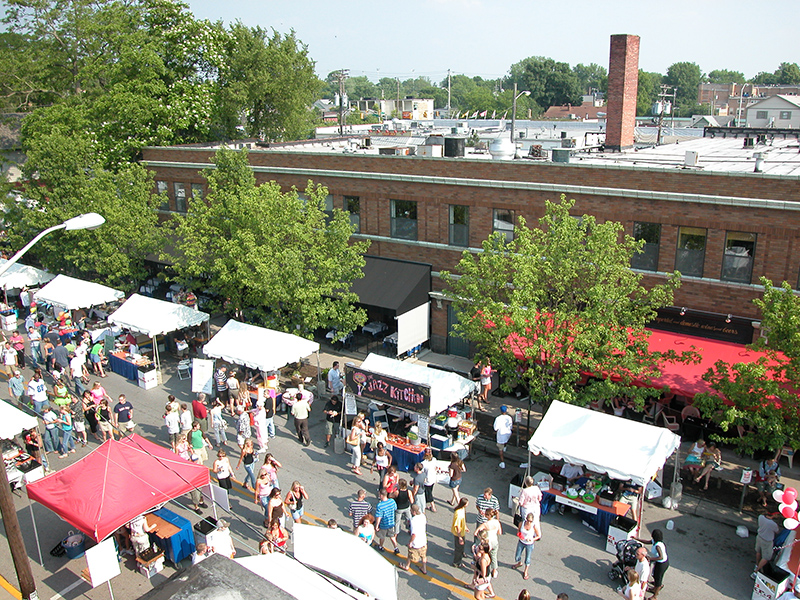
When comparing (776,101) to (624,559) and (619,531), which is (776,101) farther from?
(624,559)

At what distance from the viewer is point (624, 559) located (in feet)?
37.1

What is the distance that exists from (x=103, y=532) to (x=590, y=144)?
2953 centimetres

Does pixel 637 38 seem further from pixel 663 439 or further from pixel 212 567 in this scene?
pixel 212 567

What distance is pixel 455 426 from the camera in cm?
1642

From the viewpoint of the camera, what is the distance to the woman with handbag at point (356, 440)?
15373mm

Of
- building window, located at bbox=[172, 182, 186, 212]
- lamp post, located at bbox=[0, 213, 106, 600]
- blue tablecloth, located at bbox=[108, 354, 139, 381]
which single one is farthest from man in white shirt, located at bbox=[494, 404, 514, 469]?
building window, located at bbox=[172, 182, 186, 212]

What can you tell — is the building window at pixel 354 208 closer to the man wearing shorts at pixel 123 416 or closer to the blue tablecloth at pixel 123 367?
the blue tablecloth at pixel 123 367

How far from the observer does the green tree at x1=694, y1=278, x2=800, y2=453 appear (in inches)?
498

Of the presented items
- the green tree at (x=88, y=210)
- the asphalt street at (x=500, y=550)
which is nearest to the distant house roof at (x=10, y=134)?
the green tree at (x=88, y=210)

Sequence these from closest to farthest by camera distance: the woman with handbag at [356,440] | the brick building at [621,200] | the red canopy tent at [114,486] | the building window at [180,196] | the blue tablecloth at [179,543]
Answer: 1. the red canopy tent at [114,486]
2. the blue tablecloth at [179,543]
3. the woman with handbag at [356,440]
4. the brick building at [621,200]
5. the building window at [180,196]

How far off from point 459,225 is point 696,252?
7.83m

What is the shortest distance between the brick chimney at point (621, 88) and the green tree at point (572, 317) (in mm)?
14974

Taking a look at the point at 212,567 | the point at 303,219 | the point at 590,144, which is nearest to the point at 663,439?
the point at 212,567

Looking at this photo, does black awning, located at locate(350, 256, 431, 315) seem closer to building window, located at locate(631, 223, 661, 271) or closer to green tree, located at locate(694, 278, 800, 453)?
building window, located at locate(631, 223, 661, 271)
